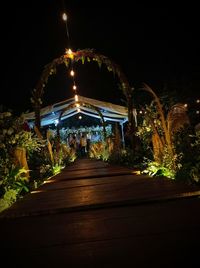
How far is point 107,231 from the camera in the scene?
318 centimetres

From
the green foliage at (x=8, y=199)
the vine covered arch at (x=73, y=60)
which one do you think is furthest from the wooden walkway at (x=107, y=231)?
the vine covered arch at (x=73, y=60)

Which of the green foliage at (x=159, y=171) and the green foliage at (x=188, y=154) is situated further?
the green foliage at (x=159, y=171)

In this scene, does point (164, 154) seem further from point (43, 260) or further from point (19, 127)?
point (43, 260)

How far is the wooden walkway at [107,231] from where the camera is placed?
7.92 ft

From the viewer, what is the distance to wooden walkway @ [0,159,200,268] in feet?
7.92

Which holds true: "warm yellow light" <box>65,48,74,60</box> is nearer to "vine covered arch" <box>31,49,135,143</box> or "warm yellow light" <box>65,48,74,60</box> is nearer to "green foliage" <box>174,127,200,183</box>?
"vine covered arch" <box>31,49,135,143</box>

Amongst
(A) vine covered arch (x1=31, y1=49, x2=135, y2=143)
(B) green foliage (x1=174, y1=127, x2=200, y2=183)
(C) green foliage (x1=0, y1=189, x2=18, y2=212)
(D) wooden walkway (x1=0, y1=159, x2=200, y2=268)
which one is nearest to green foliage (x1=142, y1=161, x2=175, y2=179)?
(B) green foliage (x1=174, y1=127, x2=200, y2=183)

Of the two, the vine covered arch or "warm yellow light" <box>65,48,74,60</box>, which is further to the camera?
"warm yellow light" <box>65,48,74,60</box>

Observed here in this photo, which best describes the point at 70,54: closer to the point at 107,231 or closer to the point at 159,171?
the point at 159,171

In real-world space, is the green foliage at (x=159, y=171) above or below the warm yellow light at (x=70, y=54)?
below

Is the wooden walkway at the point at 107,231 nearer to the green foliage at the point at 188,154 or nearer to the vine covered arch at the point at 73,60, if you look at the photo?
the green foliage at the point at 188,154

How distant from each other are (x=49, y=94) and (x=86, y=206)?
1106 inches

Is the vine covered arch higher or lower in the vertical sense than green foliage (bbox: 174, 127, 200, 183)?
higher

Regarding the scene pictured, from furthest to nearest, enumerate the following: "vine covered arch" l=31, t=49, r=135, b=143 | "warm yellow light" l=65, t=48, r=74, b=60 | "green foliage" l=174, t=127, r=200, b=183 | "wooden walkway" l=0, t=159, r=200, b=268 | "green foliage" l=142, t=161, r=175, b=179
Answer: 1. "warm yellow light" l=65, t=48, r=74, b=60
2. "vine covered arch" l=31, t=49, r=135, b=143
3. "green foliage" l=142, t=161, r=175, b=179
4. "green foliage" l=174, t=127, r=200, b=183
5. "wooden walkway" l=0, t=159, r=200, b=268
